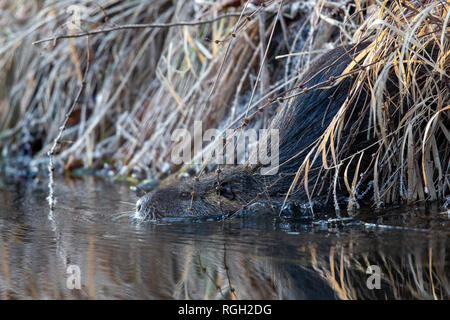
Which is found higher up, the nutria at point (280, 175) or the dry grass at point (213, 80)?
the dry grass at point (213, 80)

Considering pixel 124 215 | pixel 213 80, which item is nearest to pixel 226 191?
pixel 124 215

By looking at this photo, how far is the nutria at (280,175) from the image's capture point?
3.34 metres

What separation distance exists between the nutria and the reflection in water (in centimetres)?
20

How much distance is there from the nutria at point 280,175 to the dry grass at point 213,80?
10cm

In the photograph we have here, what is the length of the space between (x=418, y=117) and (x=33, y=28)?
12.7 ft

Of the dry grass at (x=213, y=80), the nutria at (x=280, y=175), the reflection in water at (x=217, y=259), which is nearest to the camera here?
the reflection in water at (x=217, y=259)

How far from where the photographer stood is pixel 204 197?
11.5ft

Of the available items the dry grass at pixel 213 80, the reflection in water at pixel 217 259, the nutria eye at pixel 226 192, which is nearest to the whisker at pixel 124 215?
the reflection in water at pixel 217 259

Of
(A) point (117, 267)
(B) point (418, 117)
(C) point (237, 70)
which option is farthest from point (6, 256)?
(C) point (237, 70)

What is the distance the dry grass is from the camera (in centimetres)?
314

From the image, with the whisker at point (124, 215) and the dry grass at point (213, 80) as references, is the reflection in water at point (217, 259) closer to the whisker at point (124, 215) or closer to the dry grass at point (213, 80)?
the whisker at point (124, 215)

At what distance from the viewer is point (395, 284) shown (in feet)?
6.72

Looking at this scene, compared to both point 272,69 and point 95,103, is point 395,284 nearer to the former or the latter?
point 272,69
